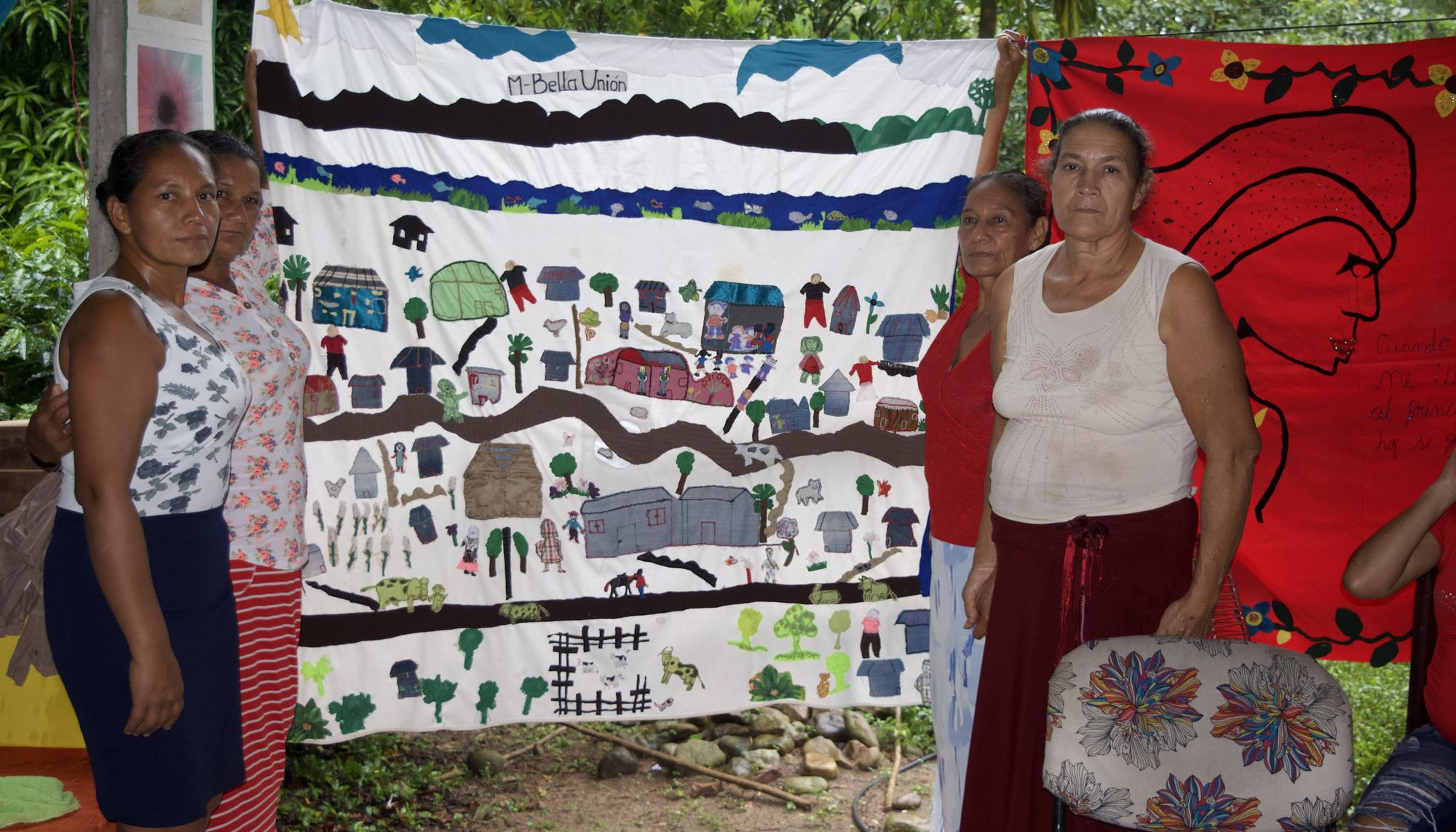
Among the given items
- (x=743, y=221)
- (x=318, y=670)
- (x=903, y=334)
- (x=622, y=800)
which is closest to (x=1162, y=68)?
(x=903, y=334)

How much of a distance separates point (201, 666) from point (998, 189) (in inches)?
87.4

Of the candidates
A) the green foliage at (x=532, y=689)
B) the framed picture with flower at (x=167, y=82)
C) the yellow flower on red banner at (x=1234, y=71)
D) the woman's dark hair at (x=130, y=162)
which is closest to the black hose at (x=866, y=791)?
the green foliage at (x=532, y=689)

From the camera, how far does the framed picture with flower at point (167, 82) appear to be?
2.85 meters

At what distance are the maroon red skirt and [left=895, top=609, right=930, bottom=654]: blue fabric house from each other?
115 cm

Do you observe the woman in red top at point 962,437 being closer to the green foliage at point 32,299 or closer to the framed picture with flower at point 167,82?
the framed picture with flower at point 167,82

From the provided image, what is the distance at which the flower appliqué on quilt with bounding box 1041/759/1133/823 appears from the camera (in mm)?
1934

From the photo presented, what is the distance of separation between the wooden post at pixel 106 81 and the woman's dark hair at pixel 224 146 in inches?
16.9

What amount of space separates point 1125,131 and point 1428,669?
1352 millimetres

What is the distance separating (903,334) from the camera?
3459 mm

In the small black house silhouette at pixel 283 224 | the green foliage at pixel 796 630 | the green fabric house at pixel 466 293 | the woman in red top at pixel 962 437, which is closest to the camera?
the woman in red top at pixel 962 437

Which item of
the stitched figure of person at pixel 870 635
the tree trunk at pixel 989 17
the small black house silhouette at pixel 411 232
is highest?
the tree trunk at pixel 989 17

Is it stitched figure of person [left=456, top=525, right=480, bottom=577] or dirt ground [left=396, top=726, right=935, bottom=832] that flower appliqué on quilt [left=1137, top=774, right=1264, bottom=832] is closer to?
dirt ground [left=396, top=726, right=935, bottom=832]

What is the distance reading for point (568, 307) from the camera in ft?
11.0

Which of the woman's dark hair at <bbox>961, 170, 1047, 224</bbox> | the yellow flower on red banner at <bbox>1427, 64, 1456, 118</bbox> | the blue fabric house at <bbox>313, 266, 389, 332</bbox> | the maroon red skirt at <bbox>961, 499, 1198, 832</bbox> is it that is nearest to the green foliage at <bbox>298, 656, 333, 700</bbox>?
the blue fabric house at <bbox>313, 266, 389, 332</bbox>
